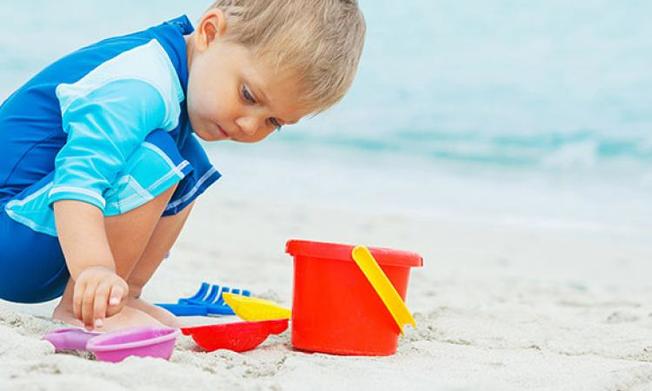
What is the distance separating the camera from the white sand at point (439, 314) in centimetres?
151

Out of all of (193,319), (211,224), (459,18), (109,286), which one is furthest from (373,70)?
(109,286)

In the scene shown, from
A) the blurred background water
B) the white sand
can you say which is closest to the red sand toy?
the white sand

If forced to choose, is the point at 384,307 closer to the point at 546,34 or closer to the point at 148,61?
the point at 148,61

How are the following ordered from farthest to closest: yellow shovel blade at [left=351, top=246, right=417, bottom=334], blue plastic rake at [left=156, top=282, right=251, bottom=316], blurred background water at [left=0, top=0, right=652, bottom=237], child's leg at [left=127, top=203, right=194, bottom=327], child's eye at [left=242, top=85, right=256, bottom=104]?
blurred background water at [left=0, top=0, right=652, bottom=237]
blue plastic rake at [left=156, top=282, right=251, bottom=316]
child's leg at [left=127, top=203, right=194, bottom=327]
child's eye at [left=242, top=85, right=256, bottom=104]
yellow shovel blade at [left=351, top=246, right=417, bottom=334]

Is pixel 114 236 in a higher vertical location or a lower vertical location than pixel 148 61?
lower

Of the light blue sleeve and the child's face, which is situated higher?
the child's face

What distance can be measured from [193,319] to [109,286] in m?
0.81

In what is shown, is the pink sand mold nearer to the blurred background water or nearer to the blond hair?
A: the blond hair

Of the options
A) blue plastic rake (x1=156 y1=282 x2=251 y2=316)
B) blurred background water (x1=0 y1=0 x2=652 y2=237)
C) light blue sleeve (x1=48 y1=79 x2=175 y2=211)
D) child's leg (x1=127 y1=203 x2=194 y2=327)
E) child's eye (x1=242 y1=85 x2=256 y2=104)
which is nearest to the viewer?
light blue sleeve (x1=48 y1=79 x2=175 y2=211)

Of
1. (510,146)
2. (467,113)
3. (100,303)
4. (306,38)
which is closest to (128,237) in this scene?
Answer: (100,303)

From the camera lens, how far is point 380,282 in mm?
1749

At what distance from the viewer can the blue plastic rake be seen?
7.69ft

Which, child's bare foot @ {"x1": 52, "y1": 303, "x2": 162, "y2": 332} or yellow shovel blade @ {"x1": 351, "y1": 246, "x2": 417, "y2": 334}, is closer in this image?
yellow shovel blade @ {"x1": 351, "y1": 246, "x2": 417, "y2": 334}

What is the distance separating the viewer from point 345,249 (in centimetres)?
175
